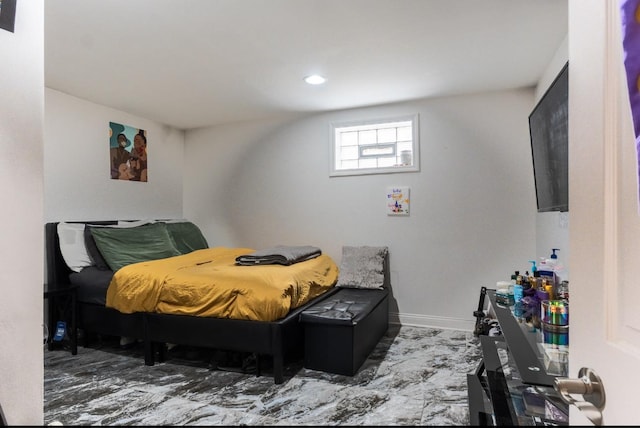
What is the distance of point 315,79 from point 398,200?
5.02 ft

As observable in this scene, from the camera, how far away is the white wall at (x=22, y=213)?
3.14 feet

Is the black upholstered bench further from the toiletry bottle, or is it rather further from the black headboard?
the black headboard

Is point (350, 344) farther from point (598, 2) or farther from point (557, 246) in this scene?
point (598, 2)

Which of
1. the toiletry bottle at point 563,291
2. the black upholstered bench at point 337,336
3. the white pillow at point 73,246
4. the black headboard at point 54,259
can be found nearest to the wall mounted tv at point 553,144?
the toiletry bottle at point 563,291

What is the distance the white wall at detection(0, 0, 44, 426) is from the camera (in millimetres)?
956

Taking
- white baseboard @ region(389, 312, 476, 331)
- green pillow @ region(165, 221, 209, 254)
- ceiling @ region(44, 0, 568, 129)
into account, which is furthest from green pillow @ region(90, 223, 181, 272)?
white baseboard @ region(389, 312, 476, 331)

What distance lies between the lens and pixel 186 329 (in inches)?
106

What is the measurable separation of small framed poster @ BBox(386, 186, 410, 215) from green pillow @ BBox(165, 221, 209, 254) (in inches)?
93.3

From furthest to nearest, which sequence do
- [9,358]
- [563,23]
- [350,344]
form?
1. [350,344]
2. [563,23]
3. [9,358]

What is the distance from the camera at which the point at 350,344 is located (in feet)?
8.27

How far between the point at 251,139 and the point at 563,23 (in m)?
3.32

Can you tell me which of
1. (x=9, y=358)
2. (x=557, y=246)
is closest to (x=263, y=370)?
(x=9, y=358)

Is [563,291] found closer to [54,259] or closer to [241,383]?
[241,383]

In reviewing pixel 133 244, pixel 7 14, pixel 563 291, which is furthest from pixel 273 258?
pixel 7 14
